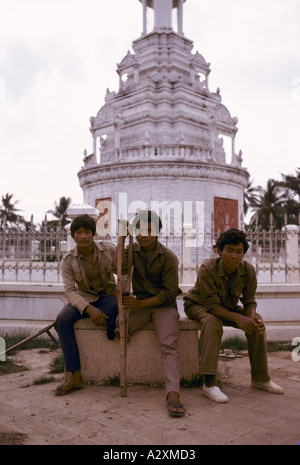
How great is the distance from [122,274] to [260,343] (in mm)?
1646

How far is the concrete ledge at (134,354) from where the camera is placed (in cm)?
441

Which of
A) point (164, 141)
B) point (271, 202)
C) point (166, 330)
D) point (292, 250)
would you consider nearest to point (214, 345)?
point (166, 330)

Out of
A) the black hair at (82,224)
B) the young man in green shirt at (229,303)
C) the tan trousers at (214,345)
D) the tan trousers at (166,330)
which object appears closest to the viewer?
the tan trousers at (166,330)

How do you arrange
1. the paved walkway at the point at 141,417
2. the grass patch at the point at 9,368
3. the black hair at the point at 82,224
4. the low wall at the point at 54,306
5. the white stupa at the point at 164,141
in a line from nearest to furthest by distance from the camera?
the paved walkway at the point at 141,417
the black hair at the point at 82,224
the grass patch at the point at 9,368
the low wall at the point at 54,306
the white stupa at the point at 164,141

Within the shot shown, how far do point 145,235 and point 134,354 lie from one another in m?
1.38

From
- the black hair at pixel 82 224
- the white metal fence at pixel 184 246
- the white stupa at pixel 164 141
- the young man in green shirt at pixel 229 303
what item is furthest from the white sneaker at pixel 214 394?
the white stupa at pixel 164 141

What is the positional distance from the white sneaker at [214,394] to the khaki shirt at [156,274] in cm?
90

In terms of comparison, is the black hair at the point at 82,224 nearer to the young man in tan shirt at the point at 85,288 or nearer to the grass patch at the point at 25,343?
the young man in tan shirt at the point at 85,288

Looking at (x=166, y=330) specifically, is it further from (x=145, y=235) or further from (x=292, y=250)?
(x=292, y=250)

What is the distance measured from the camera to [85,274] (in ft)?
14.6

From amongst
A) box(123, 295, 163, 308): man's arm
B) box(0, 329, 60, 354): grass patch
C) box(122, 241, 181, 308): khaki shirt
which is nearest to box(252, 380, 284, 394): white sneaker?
box(122, 241, 181, 308): khaki shirt

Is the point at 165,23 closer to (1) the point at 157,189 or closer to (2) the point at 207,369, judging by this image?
(1) the point at 157,189

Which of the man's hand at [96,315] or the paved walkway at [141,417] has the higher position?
the man's hand at [96,315]
